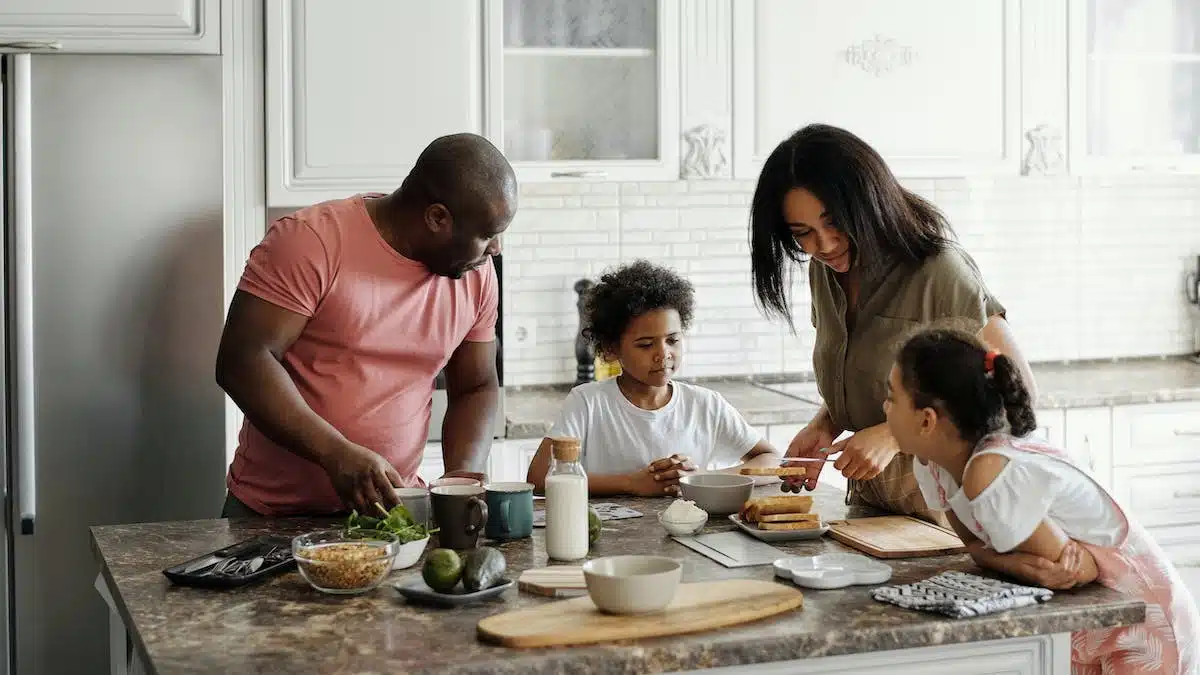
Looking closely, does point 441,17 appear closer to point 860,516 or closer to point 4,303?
point 4,303

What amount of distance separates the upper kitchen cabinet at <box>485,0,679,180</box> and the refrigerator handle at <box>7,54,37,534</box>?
128 cm

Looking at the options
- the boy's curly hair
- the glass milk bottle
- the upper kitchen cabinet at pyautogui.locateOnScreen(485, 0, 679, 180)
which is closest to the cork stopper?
the glass milk bottle

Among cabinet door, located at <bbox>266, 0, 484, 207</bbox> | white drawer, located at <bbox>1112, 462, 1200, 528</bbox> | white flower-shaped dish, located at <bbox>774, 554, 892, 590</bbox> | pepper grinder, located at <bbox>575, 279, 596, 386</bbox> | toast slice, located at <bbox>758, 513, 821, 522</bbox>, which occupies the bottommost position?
white drawer, located at <bbox>1112, 462, 1200, 528</bbox>

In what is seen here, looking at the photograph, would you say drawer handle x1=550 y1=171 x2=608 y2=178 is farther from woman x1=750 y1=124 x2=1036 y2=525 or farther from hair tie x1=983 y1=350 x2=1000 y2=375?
hair tie x1=983 y1=350 x2=1000 y2=375

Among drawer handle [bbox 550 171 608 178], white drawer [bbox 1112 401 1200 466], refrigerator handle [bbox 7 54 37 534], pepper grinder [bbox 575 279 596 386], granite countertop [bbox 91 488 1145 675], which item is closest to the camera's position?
granite countertop [bbox 91 488 1145 675]

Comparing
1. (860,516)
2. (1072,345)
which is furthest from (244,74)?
(1072,345)

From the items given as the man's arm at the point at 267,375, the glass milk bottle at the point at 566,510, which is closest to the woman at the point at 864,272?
the glass milk bottle at the point at 566,510

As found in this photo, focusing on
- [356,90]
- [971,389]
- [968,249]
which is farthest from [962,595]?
[968,249]

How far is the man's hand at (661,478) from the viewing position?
2678 millimetres

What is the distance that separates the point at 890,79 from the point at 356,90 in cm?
159

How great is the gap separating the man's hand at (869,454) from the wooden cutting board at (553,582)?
22.3 inches

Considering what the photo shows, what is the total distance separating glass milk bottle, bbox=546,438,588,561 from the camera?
2113 millimetres

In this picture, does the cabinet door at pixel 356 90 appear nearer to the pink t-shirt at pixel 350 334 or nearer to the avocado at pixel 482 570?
the pink t-shirt at pixel 350 334

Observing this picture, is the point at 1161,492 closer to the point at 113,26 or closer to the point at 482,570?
the point at 482,570
